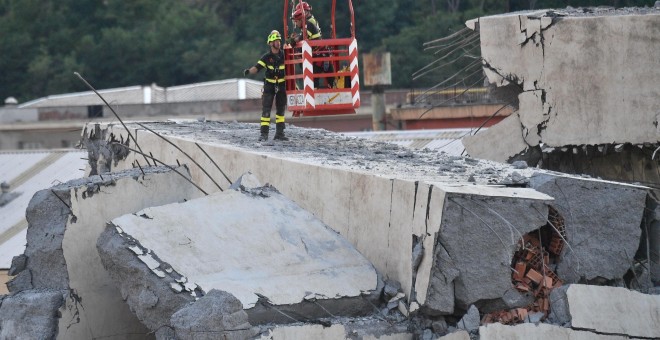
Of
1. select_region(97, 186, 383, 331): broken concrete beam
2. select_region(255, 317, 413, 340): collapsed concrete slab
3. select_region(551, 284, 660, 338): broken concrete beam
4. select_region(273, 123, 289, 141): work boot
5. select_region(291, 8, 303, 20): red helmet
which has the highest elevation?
select_region(291, 8, 303, 20): red helmet

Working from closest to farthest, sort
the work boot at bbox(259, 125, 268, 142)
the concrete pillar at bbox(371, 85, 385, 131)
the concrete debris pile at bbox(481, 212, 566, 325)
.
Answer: the concrete debris pile at bbox(481, 212, 566, 325), the work boot at bbox(259, 125, 268, 142), the concrete pillar at bbox(371, 85, 385, 131)

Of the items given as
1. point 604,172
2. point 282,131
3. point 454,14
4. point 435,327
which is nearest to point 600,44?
point 604,172

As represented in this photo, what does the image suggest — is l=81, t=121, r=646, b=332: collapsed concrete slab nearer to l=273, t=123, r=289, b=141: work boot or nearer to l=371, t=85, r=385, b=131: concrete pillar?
l=273, t=123, r=289, b=141: work boot

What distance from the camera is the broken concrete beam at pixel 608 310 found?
10.8 m

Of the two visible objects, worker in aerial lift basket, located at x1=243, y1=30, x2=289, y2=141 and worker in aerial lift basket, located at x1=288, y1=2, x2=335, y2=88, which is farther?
worker in aerial lift basket, located at x1=288, y1=2, x2=335, y2=88

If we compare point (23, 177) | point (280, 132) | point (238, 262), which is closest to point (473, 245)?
point (238, 262)

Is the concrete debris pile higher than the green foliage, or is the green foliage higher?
the green foliage

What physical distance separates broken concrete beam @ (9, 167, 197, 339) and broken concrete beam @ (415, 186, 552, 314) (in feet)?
11.0

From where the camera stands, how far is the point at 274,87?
16.5 m

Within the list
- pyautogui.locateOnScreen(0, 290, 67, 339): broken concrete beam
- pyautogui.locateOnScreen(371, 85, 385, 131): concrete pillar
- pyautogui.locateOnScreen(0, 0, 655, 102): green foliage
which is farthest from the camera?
pyautogui.locateOnScreen(0, 0, 655, 102): green foliage

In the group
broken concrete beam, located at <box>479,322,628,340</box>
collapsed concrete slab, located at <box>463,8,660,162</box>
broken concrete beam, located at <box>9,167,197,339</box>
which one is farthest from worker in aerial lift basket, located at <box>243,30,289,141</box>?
broken concrete beam, located at <box>479,322,628,340</box>

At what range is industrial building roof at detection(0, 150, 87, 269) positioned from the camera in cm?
2423

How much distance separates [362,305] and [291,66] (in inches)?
250

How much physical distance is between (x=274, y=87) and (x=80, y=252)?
14.5ft
